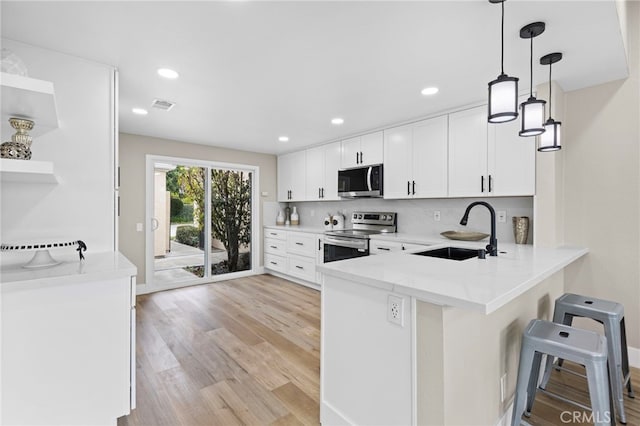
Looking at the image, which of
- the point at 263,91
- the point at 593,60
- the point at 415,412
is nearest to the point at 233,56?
the point at 263,91

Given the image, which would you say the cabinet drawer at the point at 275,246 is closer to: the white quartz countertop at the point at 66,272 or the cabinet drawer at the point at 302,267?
the cabinet drawer at the point at 302,267

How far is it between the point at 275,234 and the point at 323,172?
1471 millimetres

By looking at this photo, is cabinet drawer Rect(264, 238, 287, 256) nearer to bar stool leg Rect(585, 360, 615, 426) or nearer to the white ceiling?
the white ceiling

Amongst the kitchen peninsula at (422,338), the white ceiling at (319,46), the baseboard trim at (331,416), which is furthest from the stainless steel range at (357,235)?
the baseboard trim at (331,416)

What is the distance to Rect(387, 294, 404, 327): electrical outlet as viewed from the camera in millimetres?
1311

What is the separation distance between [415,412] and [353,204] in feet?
12.1

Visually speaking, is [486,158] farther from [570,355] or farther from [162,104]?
[162,104]

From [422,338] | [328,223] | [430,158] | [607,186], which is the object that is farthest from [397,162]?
[422,338]

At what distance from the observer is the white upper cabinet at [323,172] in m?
4.62

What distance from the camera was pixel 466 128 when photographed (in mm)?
3082

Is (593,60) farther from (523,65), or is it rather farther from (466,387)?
(466,387)

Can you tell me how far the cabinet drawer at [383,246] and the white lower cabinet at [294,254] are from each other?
100cm

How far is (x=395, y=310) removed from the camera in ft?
4.37

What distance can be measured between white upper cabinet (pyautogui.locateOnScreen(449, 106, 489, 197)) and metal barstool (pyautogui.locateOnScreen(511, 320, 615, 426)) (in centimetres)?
167
